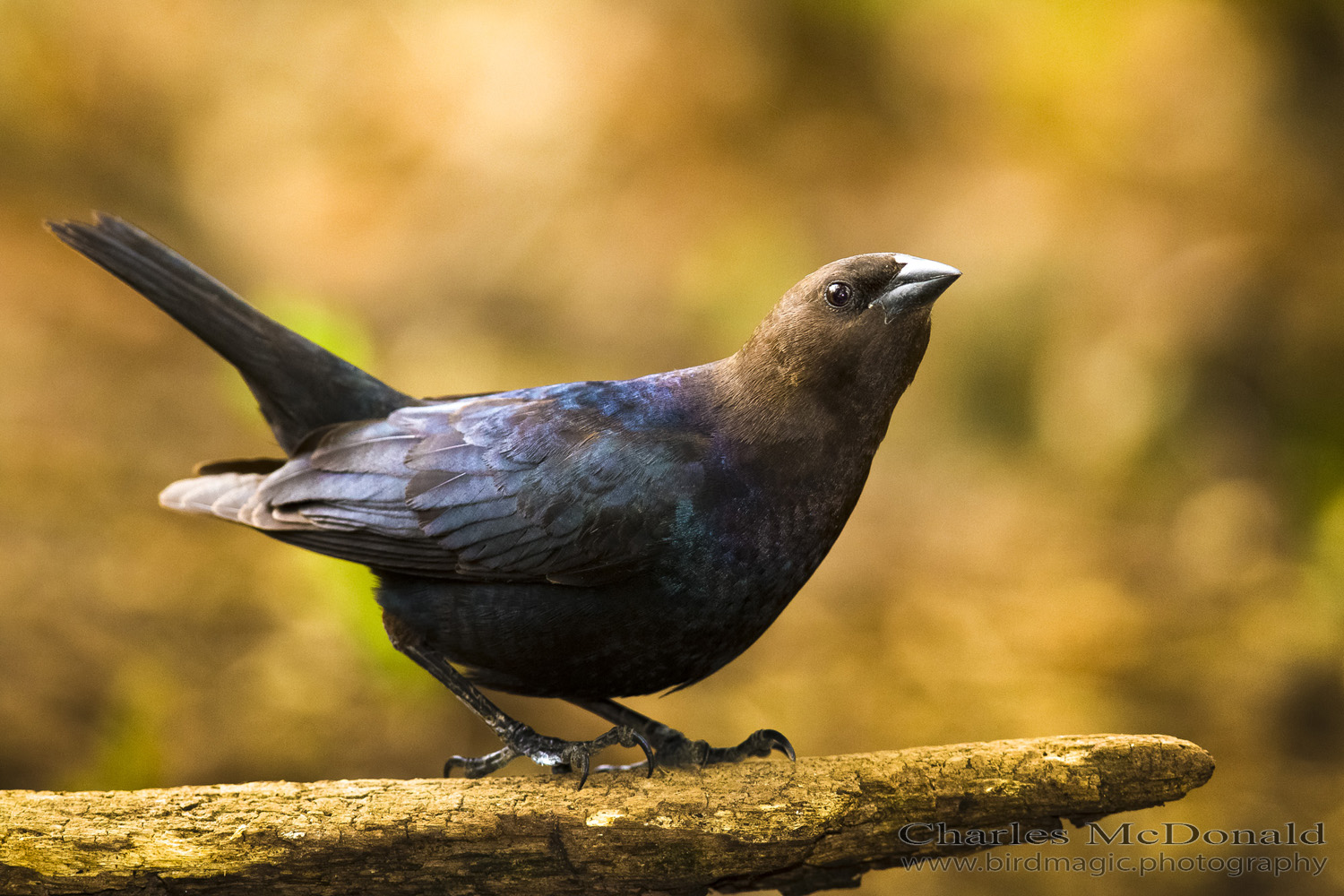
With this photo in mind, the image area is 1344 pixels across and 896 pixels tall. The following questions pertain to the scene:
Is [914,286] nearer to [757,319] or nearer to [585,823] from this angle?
[585,823]

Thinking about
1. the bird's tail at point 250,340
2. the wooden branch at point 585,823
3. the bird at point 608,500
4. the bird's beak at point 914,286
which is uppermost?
the bird's tail at point 250,340

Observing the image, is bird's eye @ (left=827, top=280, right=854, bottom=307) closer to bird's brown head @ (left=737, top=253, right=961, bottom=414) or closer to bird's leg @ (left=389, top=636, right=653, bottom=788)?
bird's brown head @ (left=737, top=253, right=961, bottom=414)

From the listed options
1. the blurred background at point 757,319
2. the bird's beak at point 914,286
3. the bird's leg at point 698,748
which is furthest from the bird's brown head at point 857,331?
the blurred background at point 757,319

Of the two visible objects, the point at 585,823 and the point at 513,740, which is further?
the point at 513,740

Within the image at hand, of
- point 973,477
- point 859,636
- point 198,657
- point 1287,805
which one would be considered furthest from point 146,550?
point 1287,805

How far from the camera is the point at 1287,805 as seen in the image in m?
5.17

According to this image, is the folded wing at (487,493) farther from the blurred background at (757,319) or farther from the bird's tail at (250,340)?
the blurred background at (757,319)

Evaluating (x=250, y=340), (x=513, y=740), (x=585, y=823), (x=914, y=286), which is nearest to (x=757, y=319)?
(x=250, y=340)

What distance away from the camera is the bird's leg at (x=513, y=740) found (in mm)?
3012

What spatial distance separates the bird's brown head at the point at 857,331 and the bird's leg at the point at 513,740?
3.60 feet

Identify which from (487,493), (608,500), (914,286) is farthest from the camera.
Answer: (487,493)

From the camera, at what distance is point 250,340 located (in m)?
3.49

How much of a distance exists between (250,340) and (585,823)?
1.92 m

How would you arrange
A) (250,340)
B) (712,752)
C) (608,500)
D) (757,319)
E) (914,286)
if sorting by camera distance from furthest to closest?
(757,319), (250,340), (712,752), (608,500), (914,286)
